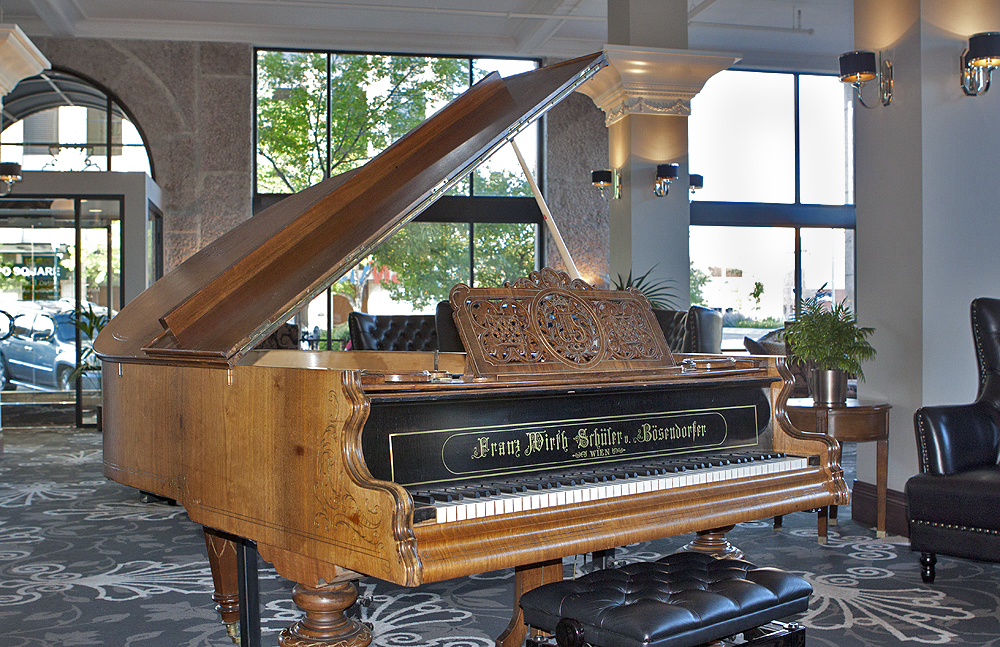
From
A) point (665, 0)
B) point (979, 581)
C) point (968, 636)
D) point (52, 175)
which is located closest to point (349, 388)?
point (968, 636)

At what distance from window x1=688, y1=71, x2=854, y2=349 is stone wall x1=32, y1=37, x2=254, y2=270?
246 inches

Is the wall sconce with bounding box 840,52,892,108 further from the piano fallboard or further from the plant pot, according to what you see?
the piano fallboard

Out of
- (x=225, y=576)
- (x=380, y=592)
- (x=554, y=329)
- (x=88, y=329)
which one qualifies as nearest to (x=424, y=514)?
(x=554, y=329)

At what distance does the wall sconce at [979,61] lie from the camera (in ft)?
13.0

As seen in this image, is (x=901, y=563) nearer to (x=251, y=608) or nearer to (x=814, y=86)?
(x=251, y=608)

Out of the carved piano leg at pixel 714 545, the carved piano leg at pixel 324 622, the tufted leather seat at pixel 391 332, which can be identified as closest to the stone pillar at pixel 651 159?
the tufted leather seat at pixel 391 332

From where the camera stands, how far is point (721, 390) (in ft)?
8.14

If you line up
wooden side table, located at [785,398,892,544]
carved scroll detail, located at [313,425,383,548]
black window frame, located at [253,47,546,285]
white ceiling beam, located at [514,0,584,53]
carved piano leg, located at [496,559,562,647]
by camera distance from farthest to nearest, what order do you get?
black window frame, located at [253,47,546,285] → white ceiling beam, located at [514,0,584,53] → wooden side table, located at [785,398,892,544] → carved piano leg, located at [496,559,562,647] → carved scroll detail, located at [313,425,383,548]

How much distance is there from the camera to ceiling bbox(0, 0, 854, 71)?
9.73 m

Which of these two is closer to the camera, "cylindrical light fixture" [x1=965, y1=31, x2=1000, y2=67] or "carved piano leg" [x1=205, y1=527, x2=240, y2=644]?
"carved piano leg" [x1=205, y1=527, x2=240, y2=644]

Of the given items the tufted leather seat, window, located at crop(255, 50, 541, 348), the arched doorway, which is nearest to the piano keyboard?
the tufted leather seat

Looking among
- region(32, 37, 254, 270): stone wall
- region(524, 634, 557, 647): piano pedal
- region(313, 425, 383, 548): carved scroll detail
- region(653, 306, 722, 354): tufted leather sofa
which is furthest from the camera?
region(32, 37, 254, 270): stone wall

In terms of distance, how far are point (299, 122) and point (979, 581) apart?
9.49m

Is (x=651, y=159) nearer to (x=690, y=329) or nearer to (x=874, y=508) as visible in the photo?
(x=690, y=329)
